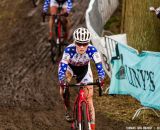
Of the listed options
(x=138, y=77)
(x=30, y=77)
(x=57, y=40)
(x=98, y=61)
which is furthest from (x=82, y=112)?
(x=57, y=40)

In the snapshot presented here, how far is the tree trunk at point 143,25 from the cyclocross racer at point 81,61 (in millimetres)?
3628

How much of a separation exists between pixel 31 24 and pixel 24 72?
168 inches

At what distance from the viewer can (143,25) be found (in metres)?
13.0

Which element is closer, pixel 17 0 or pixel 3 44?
pixel 3 44

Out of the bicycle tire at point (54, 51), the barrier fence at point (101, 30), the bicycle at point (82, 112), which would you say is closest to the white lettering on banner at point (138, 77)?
the barrier fence at point (101, 30)

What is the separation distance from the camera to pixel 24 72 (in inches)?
554

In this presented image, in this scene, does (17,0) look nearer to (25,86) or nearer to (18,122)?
(25,86)

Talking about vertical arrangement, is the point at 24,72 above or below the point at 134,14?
below

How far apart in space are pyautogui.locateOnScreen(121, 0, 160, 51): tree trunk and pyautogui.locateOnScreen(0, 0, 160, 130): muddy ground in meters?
1.85

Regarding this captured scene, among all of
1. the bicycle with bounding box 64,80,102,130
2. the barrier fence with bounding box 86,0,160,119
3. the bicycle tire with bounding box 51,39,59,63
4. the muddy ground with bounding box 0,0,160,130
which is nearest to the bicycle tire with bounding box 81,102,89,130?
the bicycle with bounding box 64,80,102,130

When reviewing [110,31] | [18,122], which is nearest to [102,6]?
[110,31]

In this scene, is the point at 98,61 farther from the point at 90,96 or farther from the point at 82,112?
the point at 82,112

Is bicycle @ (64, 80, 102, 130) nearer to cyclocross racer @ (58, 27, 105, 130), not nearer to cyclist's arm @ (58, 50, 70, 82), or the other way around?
cyclocross racer @ (58, 27, 105, 130)

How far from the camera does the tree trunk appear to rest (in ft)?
41.9
